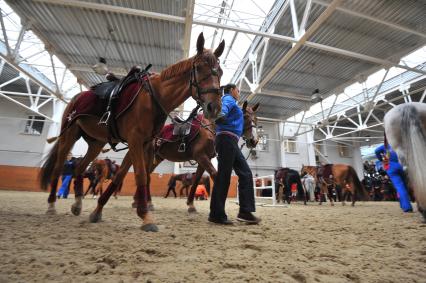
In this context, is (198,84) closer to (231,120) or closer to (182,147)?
(231,120)

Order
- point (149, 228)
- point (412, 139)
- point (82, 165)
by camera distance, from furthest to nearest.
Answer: point (82, 165) < point (412, 139) < point (149, 228)

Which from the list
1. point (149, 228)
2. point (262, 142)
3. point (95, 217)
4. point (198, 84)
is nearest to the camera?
point (149, 228)

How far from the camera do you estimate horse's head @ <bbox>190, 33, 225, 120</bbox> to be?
2.16 meters

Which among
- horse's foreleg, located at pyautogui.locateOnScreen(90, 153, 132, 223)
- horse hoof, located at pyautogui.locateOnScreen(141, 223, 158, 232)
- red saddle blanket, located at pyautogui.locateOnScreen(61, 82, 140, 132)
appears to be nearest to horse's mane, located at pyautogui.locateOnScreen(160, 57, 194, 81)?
red saddle blanket, located at pyautogui.locateOnScreen(61, 82, 140, 132)

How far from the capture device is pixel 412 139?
280 centimetres

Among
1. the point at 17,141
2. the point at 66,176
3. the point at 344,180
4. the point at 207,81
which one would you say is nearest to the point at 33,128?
the point at 17,141

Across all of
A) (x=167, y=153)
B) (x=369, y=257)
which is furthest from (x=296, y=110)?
(x=369, y=257)

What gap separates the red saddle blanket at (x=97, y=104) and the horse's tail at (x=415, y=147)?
3281 millimetres

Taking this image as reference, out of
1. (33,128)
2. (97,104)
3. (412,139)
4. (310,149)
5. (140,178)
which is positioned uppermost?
(33,128)

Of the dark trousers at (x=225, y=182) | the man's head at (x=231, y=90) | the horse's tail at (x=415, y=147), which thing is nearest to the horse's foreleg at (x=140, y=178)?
the dark trousers at (x=225, y=182)

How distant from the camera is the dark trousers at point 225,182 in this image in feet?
8.71

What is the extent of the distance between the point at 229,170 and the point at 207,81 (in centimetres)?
106

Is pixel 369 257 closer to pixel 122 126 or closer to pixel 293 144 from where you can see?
pixel 122 126

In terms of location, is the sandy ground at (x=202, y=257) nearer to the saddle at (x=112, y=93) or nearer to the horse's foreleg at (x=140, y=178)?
the horse's foreleg at (x=140, y=178)
